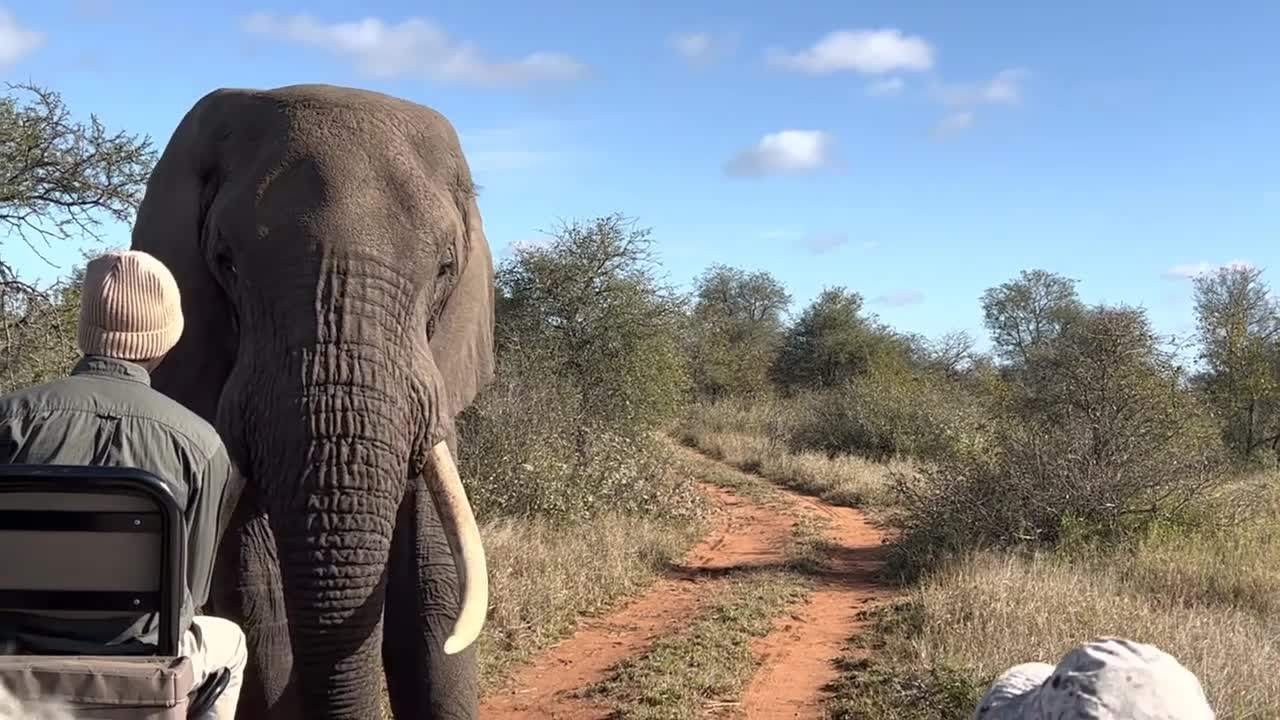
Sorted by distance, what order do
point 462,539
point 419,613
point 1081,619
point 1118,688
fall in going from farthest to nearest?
point 1081,619 < point 419,613 < point 462,539 < point 1118,688

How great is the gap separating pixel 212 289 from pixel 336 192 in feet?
2.51

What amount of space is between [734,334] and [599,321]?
87.7ft

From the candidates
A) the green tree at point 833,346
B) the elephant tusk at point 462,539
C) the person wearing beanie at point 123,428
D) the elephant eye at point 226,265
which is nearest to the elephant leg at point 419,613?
the elephant tusk at point 462,539

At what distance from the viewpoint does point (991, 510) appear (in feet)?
34.3

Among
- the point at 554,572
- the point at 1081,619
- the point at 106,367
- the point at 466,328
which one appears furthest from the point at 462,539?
the point at 554,572

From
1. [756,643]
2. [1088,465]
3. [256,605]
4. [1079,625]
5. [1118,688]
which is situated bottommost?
[756,643]

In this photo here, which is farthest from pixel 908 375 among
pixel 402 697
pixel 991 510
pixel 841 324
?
pixel 402 697

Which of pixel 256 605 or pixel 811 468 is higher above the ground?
pixel 256 605

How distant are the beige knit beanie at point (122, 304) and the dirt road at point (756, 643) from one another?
4324 millimetres

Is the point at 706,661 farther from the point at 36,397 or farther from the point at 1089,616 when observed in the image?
the point at 36,397

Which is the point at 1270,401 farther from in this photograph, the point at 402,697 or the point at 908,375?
the point at 402,697

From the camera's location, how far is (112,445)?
8.32ft

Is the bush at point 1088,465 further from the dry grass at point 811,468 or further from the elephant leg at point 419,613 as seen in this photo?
the elephant leg at point 419,613

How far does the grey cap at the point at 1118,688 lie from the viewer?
5.20 feet
